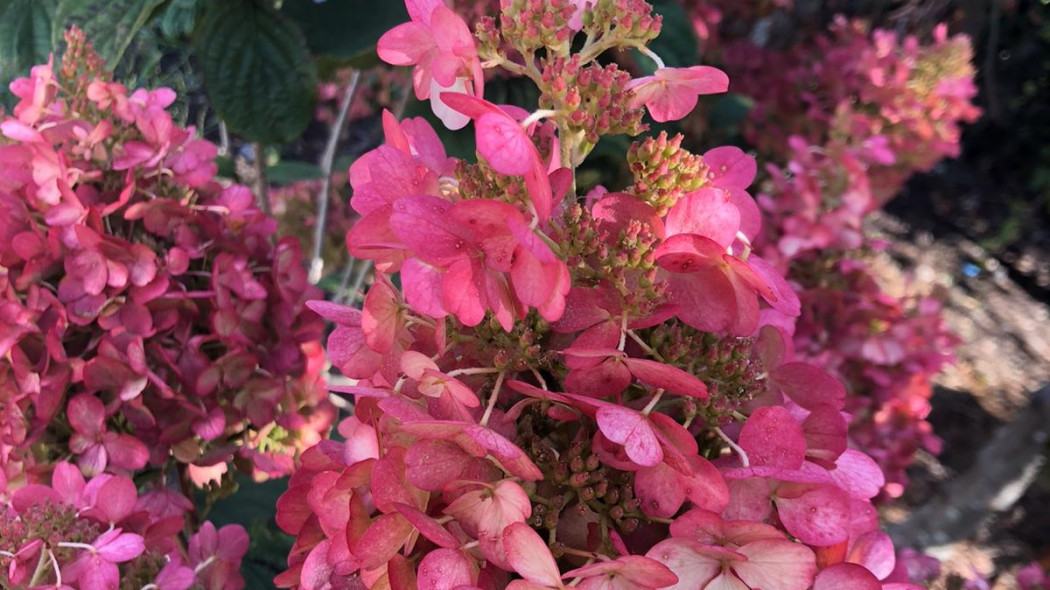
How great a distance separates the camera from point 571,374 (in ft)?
1.37

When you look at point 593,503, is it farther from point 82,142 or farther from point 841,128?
point 841,128

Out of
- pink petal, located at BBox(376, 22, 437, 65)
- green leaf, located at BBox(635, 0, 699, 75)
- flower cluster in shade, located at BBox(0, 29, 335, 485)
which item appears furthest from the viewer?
green leaf, located at BBox(635, 0, 699, 75)

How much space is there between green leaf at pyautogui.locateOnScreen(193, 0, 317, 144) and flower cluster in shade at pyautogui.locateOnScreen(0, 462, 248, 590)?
61 centimetres

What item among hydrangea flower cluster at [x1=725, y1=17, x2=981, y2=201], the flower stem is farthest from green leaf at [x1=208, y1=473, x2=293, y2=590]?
hydrangea flower cluster at [x1=725, y1=17, x2=981, y2=201]

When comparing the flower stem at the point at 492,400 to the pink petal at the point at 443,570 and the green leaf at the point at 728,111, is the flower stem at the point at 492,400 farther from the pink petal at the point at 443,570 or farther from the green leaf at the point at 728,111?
the green leaf at the point at 728,111

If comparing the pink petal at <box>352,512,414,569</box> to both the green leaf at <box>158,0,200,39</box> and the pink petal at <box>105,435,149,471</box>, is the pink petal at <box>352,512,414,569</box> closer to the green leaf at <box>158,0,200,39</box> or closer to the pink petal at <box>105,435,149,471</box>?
the pink petal at <box>105,435,149,471</box>

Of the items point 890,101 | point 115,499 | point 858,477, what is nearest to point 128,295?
point 115,499

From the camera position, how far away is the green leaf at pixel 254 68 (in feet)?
3.69

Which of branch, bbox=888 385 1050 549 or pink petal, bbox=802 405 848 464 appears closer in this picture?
pink petal, bbox=802 405 848 464

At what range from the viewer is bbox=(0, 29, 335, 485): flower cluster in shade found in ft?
2.40

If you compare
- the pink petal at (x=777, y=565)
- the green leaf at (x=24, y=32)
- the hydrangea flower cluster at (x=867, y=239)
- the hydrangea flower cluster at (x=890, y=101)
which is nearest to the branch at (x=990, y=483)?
the hydrangea flower cluster at (x=867, y=239)

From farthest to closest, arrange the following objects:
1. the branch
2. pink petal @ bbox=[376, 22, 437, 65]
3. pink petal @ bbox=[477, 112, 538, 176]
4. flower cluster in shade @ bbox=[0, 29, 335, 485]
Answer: the branch
flower cluster in shade @ bbox=[0, 29, 335, 485]
pink petal @ bbox=[376, 22, 437, 65]
pink petal @ bbox=[477, 112, 538, 176]

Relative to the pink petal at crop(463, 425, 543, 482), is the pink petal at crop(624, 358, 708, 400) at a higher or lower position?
higher

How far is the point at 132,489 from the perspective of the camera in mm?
610
